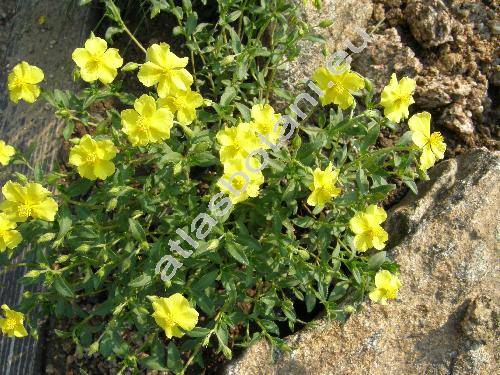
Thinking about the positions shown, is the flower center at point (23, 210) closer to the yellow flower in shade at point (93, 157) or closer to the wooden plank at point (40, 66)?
the yellow flower in shade at point (93, 157)

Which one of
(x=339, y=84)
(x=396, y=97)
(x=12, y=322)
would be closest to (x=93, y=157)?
(x=12, y=322)

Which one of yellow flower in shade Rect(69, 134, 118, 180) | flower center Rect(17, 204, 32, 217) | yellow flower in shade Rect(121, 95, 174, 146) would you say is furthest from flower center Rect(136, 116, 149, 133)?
flower center Rect(17, 204, 32, 217)

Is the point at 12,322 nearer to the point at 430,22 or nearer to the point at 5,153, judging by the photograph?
the point at 5,153

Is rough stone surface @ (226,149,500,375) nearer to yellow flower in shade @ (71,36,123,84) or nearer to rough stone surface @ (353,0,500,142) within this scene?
rough stone surface @ (353,0,500,142)

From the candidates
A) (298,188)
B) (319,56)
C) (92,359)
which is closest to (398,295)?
(298,188)

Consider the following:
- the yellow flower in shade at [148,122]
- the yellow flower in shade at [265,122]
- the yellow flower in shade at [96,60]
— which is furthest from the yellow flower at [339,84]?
the yellow flower in shade at [96,60]
